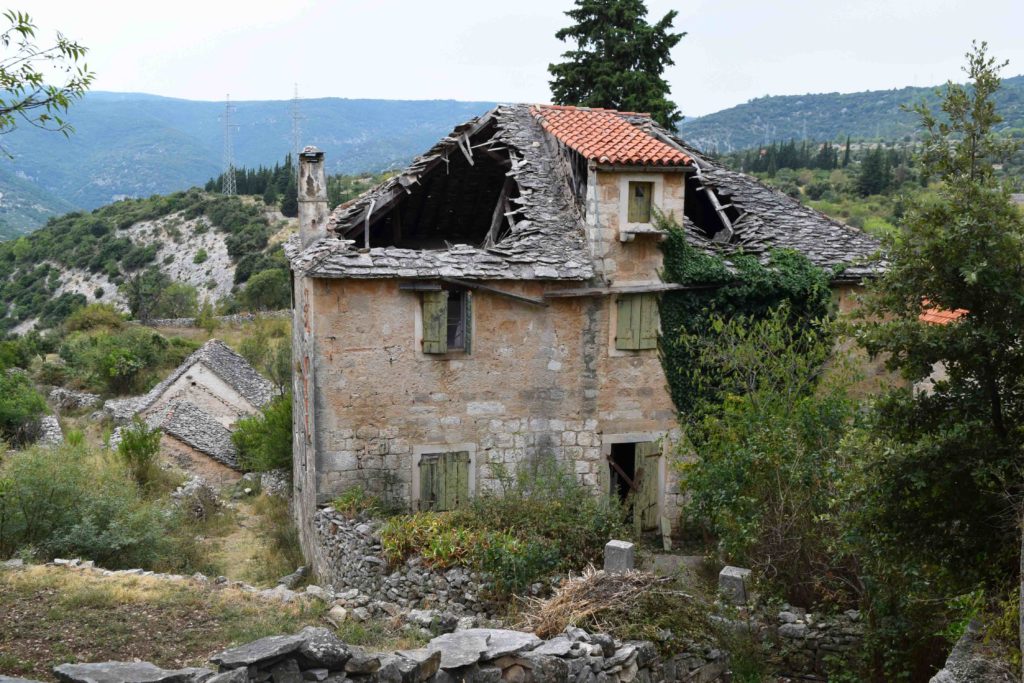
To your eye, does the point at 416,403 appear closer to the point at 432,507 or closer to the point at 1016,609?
the point at 432,507

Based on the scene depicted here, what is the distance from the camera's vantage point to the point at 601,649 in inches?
361

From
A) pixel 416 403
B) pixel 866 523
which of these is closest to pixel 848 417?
pixel 866 523

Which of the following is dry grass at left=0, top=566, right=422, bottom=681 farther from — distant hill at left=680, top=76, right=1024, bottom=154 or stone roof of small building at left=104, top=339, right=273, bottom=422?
distant hill at left=680, top=76, right=1024, bottom=154

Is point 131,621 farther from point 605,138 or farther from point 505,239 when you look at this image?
point 605,138

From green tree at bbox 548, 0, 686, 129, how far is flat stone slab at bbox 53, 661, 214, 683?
2458 cm

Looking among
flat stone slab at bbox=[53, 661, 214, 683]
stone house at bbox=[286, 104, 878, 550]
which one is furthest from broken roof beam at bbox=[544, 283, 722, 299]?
flat stone slab at bbox=[53, 661, 214, 683]

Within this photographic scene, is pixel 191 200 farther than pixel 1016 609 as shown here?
Yes

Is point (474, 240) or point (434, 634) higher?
point (474, 240)

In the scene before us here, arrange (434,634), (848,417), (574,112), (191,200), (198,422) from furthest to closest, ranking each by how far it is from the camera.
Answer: (191,200), (198,422), (574,112), (848,417), (434,634)

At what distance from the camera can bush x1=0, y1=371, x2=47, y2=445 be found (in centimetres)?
2783

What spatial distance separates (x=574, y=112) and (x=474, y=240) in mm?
4136

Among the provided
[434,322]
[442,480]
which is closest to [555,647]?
[442,480]

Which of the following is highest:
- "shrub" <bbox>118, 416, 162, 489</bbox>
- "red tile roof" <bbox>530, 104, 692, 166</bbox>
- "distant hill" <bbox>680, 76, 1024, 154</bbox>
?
"distant hill" <bbox>680, 76, 1024, 154</bbox>

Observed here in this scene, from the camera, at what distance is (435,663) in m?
7.96
